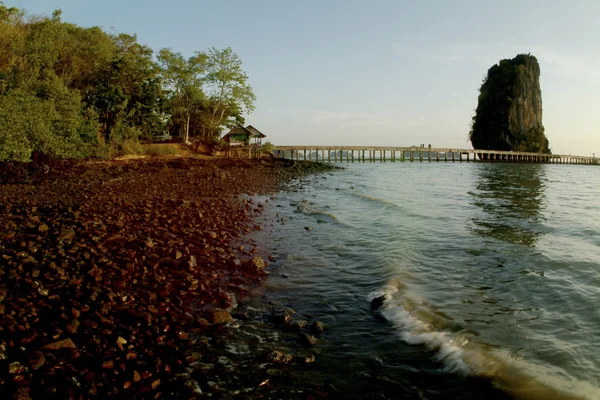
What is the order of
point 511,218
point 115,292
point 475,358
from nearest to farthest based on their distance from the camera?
1. point 475,358
2. point 115,292
3. point 511,218

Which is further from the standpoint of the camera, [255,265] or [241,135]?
[241,135]

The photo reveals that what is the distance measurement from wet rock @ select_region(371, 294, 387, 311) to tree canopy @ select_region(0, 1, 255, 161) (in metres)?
18.5

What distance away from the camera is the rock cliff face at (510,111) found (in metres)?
112

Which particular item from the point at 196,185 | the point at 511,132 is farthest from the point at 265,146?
the point at 511,132

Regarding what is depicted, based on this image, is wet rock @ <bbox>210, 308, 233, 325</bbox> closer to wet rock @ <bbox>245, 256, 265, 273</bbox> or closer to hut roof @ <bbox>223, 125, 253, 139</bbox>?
wet rock @ <bbox>245, 256, 265, 273</bbox>

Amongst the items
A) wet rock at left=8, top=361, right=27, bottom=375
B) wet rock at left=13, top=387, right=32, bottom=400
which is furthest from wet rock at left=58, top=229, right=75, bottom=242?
wet rock at left=13, top=387, right=32, bottom=400

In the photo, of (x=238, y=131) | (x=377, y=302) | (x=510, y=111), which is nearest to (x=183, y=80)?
(x=238, y=131)

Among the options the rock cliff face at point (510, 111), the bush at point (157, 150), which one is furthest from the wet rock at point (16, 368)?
the rock cliff face at point (510, 111)

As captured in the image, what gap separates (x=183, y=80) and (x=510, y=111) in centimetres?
9735

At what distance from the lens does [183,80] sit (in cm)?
4866

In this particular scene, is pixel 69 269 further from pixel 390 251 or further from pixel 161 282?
pixel 390 251

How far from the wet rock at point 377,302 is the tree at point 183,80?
43.5m

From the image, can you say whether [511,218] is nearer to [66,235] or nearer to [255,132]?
[66,235]

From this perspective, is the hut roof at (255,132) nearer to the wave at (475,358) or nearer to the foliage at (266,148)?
the foliage at (266,148)
